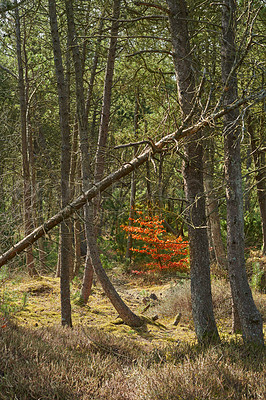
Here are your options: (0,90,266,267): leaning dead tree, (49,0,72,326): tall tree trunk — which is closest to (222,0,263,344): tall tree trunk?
(0,90,266,267): leaning dead tree

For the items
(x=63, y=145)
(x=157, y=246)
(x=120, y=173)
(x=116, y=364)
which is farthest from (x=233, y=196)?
(x=157, y=246)

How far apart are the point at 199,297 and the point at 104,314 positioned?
3.50 m

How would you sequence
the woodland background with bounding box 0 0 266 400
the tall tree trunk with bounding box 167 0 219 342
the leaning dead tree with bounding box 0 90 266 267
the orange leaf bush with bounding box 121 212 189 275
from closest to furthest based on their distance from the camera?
the woodland background with bounding box 0 0 266 400 → the leaning dead tree with bounding box 0 90 266 267 → the tall tree trunk with bounding box 167 0 219 342 → the orange leaf bush with bounding box 121 212 189 275

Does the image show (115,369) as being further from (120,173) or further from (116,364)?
(120,173)

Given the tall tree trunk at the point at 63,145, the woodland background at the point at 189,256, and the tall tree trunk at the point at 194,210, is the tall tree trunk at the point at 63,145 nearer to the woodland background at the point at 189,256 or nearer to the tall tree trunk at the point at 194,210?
the woodland background at the point at 189,256

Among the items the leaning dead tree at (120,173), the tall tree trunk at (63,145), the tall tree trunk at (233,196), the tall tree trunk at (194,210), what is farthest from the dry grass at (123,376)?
the tall tree trunk at (63,145)

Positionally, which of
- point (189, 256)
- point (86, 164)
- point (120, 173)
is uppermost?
point (86, 164)

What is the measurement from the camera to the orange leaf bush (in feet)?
38.4

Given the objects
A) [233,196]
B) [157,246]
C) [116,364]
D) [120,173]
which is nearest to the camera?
[116,364]

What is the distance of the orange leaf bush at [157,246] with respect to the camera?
1172 centimetres

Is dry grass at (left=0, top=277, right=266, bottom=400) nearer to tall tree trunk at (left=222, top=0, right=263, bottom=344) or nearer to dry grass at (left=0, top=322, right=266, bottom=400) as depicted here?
dry grass at (left=0, top=322, right=266, bottom=400)

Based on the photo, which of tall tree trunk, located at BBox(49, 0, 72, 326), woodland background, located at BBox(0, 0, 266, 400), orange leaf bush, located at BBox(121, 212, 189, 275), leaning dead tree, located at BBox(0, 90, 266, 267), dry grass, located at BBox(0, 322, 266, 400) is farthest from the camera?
orange leaf bush, located at BBox(121, 212, 189, 275)

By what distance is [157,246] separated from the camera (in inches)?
500

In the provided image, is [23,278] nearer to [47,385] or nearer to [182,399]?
[47,385]
